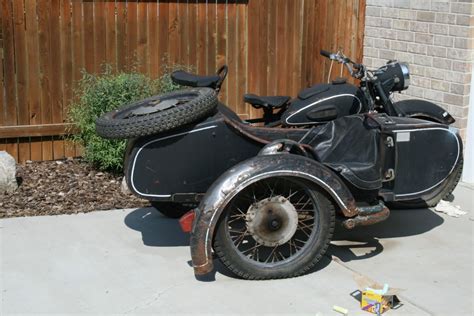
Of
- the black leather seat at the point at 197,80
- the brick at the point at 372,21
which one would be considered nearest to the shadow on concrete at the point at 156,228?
the black leather seat at the point at 197,80

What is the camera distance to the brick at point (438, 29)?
8562mm

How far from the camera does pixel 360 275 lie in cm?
585

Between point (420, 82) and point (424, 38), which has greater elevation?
point (424, 38)

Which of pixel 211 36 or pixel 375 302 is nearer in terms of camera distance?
pixel 375 302

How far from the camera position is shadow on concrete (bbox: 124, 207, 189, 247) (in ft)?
21.4

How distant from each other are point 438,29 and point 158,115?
13.6 feet

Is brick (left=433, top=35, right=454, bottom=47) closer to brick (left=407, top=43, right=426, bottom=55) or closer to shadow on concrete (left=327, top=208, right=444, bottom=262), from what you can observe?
brick (left=407, top=43, right=426, bottom=55)

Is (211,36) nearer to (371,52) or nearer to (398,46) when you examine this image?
(371,52)

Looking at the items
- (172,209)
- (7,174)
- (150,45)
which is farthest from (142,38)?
(172,209)

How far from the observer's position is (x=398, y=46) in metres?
9.23

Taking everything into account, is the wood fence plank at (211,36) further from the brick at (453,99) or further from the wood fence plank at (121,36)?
the brick at (453,99)

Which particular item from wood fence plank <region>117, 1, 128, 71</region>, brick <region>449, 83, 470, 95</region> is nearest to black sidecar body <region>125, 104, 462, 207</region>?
brick <region>449, 83, 470, 95</region>

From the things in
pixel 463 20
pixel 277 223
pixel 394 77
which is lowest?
pixel 277 223

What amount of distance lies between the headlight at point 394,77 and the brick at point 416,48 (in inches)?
88.2
